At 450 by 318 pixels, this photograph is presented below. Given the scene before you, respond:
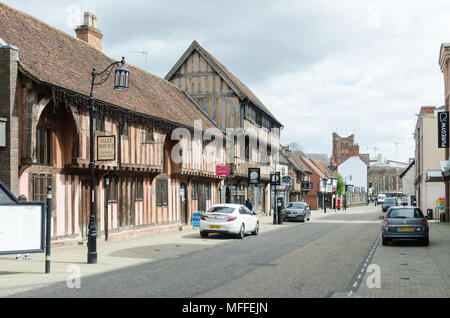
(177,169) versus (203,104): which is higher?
(203,104)

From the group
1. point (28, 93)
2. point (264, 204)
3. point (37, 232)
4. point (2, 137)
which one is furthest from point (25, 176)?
point (264, 204)

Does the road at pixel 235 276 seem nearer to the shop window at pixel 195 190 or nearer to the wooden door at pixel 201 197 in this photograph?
the shop window at pixel 195 190

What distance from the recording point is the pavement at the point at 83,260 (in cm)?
1092

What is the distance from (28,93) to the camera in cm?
1642

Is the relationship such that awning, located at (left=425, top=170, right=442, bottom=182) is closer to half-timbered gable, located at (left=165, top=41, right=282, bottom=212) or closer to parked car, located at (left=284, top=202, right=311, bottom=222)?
parked car, located at (left=284, top=202, right=311, bottom=222)

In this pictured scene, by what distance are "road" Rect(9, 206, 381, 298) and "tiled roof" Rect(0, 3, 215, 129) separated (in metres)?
6.79

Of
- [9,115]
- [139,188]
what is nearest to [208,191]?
[139,188]

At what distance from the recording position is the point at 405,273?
12.1 m

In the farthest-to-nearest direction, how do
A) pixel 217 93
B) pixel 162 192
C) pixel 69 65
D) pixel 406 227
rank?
pixel 217 93, pixel 162 192, pixel 69 65, pixel 406 227

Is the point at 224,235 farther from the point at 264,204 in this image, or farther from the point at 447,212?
the point at 264,204

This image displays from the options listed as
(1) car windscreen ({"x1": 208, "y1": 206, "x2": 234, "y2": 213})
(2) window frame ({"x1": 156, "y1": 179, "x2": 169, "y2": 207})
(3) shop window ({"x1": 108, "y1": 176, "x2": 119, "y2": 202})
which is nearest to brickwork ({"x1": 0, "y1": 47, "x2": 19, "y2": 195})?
(3) shop window ({"x1": 108, "y1": 176, "x2": 119, "y2": 202})

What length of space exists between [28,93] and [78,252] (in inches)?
209

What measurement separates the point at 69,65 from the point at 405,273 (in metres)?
15.1

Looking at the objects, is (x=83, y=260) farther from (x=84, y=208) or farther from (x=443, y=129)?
(x=443, y=129)
